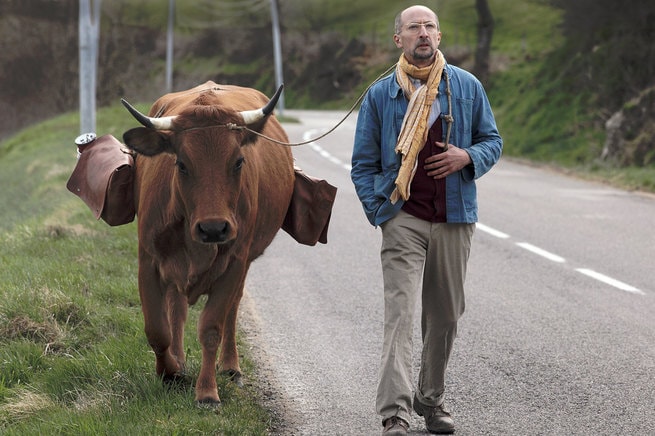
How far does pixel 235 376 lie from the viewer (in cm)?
701

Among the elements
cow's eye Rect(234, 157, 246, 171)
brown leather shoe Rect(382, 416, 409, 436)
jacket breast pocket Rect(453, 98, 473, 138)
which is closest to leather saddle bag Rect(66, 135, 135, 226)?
cow's eye Rect(234, 157, 246, 171)

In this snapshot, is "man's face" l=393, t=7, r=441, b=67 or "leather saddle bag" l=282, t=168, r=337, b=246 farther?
"leather saddle bag" l=282, t=168, r=337, b=246

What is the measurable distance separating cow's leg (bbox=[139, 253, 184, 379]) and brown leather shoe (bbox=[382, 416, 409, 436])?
1.49 meters

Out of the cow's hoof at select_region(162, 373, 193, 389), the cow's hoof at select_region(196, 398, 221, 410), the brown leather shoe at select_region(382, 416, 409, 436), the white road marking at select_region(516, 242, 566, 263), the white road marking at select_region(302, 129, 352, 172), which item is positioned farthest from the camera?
the white road marking at select_region(302, 129, 352, 172)

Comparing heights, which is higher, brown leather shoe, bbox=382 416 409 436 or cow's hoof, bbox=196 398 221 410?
brown leather shoe, bbox=382 416 409 436

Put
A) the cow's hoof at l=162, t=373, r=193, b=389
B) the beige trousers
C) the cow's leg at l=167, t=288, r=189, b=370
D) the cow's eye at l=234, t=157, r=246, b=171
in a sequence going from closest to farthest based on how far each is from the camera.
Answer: the beige trousers < the cow's eye at l=234, t=157, r=246, b=171 < the cow's hoof at l=162, t=373, r=193, b=389 < the cow's leg at l=167, t=288, r=189, b=370

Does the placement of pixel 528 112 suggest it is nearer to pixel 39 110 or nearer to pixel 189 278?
pixel 189 278

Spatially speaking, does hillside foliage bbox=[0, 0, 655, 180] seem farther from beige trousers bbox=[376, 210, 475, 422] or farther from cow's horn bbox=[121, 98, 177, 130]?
cow's horn bbox=[121, 98, 177, 130]

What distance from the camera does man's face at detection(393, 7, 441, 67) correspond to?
5.95m

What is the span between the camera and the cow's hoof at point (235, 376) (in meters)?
6.94

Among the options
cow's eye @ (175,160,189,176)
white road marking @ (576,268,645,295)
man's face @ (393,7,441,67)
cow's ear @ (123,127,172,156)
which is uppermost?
man's face @ (393,7,441,67)

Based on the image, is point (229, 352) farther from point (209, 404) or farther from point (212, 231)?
point (212, 231)

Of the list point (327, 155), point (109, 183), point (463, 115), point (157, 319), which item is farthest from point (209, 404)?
point (327, 155)

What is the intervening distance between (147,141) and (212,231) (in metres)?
0.70
